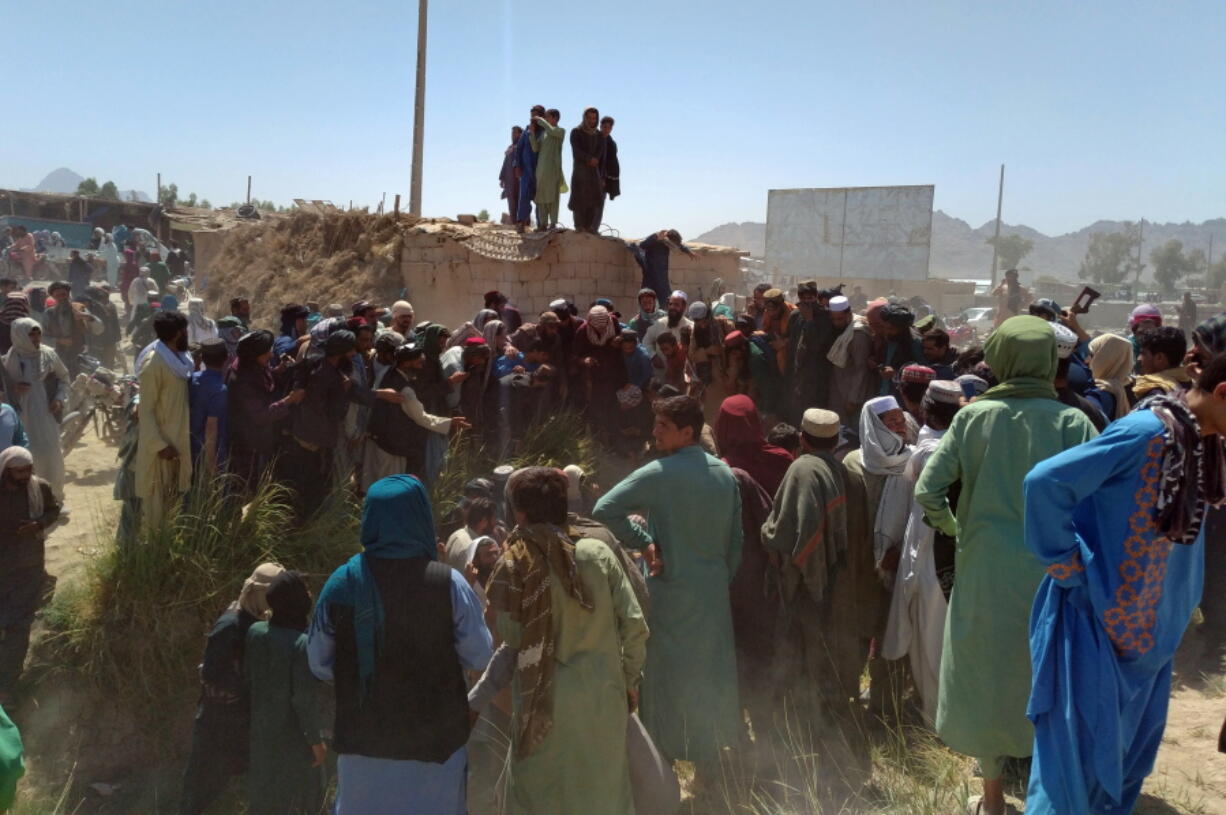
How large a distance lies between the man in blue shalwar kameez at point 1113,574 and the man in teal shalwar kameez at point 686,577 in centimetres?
138

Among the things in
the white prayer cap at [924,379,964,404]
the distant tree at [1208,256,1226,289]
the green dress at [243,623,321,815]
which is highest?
the distant tree at [1208,256,1226,289]

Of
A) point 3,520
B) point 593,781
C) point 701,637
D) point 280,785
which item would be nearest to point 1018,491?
point 701,637

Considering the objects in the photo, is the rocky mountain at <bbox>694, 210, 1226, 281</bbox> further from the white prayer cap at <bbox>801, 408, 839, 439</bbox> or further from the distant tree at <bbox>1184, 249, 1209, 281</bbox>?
the white prayer cap at <bbox>801, 408, 839, 439</bbox>

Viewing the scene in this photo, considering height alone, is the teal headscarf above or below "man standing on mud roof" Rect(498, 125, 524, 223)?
below

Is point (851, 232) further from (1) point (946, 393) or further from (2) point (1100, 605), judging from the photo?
(2) point (1100, 605)

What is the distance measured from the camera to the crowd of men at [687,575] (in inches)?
105

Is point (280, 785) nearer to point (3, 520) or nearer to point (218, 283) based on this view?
point (3, 520)

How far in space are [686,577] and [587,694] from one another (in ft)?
2.82

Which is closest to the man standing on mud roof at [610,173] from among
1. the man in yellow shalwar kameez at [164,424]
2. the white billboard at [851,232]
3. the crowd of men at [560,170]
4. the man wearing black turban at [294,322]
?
the crowd of men at [560,170]

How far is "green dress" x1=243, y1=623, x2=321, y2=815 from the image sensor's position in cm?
392

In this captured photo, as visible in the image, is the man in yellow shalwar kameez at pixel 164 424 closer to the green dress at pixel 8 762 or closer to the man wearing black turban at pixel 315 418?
the man wearing black turban at pixel 315 418

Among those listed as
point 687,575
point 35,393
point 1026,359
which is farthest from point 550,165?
point 1026,359

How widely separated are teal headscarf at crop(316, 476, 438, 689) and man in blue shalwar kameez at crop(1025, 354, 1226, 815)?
1.84 metres

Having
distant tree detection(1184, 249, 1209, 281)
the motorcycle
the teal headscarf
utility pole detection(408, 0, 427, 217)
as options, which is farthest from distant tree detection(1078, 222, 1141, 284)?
the teal headscarf
